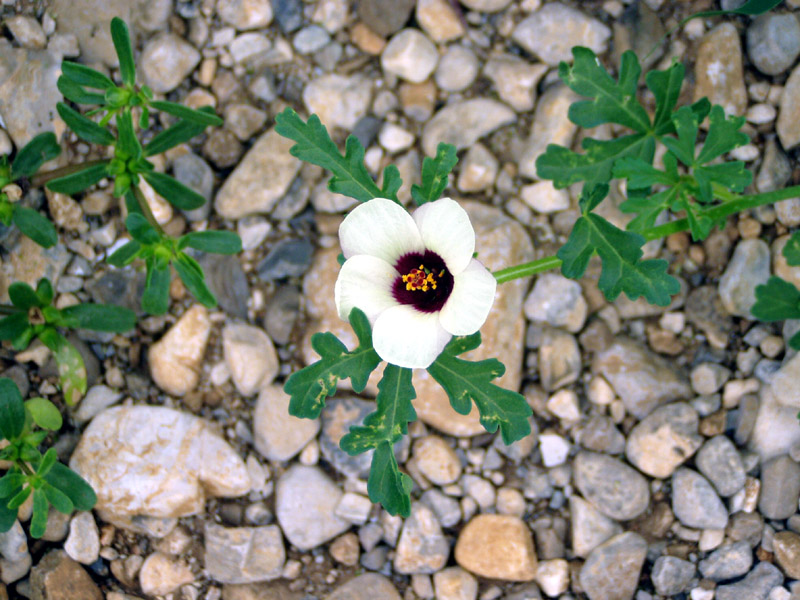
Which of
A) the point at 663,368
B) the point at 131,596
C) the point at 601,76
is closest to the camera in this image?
the point at 601,76

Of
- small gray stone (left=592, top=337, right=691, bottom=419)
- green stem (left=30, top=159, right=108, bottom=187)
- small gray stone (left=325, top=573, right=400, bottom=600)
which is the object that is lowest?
small gray stone (left=325, top=573, right=400, bottom=600)

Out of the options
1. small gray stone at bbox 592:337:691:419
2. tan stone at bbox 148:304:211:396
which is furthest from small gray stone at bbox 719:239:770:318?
tan stone at bbox 148:304:211:396

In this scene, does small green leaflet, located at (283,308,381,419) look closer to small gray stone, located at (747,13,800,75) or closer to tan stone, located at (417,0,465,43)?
tan stone, located at (417,0,465,43)

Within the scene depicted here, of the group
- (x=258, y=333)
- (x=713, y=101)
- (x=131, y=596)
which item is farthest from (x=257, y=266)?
(x=713, y=101)

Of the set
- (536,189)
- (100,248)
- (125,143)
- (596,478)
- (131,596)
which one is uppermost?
(125,143)

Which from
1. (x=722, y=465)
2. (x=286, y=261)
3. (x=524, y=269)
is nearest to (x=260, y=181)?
(x=286, y=261)

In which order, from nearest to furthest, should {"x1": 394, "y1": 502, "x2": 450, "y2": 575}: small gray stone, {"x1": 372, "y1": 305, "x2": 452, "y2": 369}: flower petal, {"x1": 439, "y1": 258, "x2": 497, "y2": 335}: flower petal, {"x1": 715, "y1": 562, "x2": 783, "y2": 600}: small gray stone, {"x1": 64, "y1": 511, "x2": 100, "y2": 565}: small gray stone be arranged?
1. {"x1": 439, "y1": 258, "x2": 497, "y2": 335}: flower petal
2. {"x1": 372, "y1": 305, "x2": 452, "y2": 369}: flower petal
3. {"x1": 715, "y1": 562, "x2": 783, "y2": 600}: small gray stone
4. {"x1": 64, "y1": 511, "x2": 100, "y2": 565}: small gray stone
5. {"x1": 394, "y1": 502, "x2": 450, "y2": 575}: small gray stone

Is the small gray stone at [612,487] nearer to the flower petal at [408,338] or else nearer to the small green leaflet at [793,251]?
the small green leaflet at [793,251]

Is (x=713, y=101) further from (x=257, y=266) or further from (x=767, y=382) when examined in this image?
(x=257, y=266)
